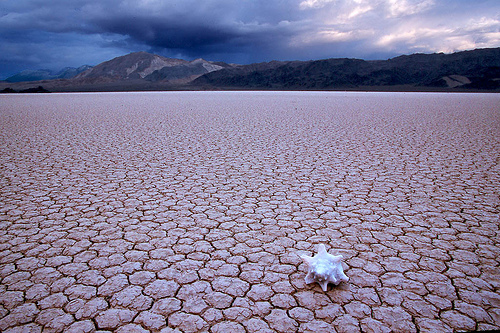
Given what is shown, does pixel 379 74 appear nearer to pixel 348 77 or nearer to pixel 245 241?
pixel 348 77

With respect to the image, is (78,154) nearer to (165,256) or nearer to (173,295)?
(165,256)

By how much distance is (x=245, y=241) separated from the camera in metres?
2.81

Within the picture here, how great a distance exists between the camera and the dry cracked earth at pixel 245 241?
1919mm

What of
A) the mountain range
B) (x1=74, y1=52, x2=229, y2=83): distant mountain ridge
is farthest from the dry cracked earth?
(x1=74, y1=52, x2=229, y2=83): distant mountain ridge

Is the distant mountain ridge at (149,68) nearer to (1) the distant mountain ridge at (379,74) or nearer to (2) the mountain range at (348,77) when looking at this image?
(2) the mountain range at (348,77)

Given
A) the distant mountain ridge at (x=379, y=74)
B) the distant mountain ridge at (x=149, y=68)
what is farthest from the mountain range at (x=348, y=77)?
the distant mountain ridge at (x=149, y=68)

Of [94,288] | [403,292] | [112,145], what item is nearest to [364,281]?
[403,292]

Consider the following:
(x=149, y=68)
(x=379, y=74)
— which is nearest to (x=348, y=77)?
(x=379, y=74)

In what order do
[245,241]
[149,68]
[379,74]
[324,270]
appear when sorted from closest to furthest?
[324,270], [245,241], [379,74], [149,68]

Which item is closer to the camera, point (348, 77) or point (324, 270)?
point (324, 270)

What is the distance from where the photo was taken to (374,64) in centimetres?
7494

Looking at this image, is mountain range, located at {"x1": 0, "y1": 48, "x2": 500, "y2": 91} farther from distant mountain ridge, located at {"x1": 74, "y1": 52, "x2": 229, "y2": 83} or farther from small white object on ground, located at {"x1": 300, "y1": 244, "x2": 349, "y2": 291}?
small white object on ground, located at {"x1": 300, "y1": 244, "x2": 349, "y2": 291}

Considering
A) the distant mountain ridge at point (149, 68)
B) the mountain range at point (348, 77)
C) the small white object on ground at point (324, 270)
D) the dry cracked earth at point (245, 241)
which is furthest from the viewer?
the distant mountain ridge at point (149, 68)

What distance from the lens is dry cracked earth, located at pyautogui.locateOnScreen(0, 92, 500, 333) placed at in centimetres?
192
